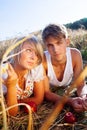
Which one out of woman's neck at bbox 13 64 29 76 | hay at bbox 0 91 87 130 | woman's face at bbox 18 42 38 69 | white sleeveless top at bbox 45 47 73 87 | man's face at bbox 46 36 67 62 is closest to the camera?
hay at bbox 0 91 87 130

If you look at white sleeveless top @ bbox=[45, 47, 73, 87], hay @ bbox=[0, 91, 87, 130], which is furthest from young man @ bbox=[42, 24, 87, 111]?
hay @ bbox=[0, 91, 87, 130]

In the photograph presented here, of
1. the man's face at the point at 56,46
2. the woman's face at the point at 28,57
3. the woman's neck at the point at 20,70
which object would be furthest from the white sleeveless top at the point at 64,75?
the woman's face at the point at 28,57

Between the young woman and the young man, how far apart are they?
8 centimetres

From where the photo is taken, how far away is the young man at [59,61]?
177 centimetres

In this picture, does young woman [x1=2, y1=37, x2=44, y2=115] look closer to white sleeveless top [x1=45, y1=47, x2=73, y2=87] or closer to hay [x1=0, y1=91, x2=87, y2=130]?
hay [x1=0, y1=91, x2=87, y2=130]

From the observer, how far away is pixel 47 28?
6.15ft

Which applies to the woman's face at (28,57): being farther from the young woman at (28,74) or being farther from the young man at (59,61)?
the young man at (59,61)

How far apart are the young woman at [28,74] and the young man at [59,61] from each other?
80 millimetres

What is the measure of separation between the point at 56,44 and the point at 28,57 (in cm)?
31

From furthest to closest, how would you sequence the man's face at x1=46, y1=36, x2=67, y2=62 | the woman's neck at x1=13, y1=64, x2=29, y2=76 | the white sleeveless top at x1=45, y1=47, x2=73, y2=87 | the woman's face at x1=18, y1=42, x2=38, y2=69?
the white sleeveless top at x1=45, y1=47, x2=73, y2=87 < the man's face at x1=46, y1=36, x2=67, y2=62 < the woman's neck at x1=13, y1=64, x2=29, y2=76 < the woman's face at x1=18, y1=42, x2=38, y2=69

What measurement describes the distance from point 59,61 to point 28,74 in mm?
333

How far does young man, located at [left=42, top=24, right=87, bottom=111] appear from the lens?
5.81ft

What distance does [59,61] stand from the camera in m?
1.96

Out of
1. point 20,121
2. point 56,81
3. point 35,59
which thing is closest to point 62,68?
point 56,81
